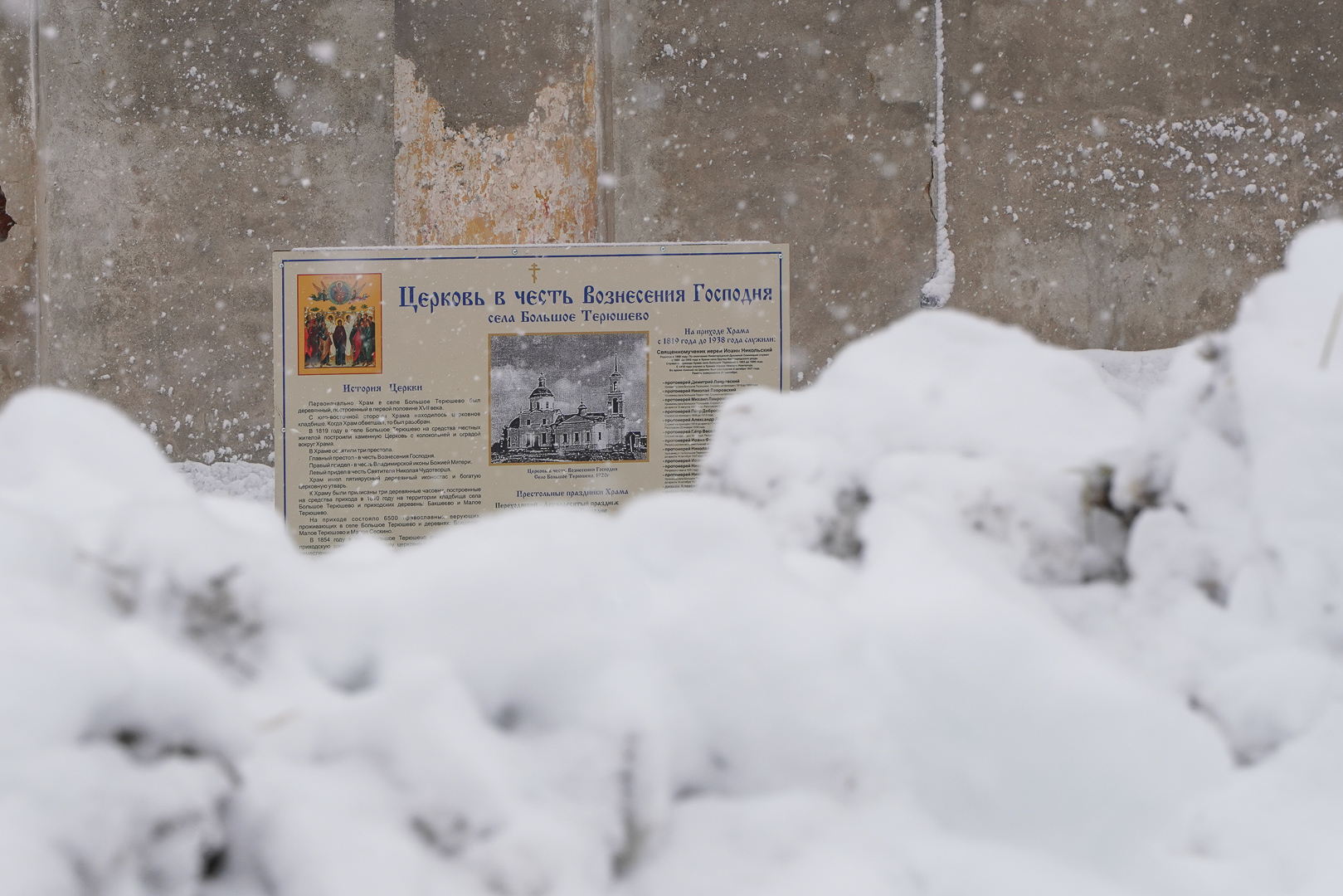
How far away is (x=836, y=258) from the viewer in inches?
118

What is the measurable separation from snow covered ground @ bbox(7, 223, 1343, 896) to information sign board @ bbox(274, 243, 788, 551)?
1702 mm

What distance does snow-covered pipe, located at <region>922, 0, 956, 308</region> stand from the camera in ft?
9.82

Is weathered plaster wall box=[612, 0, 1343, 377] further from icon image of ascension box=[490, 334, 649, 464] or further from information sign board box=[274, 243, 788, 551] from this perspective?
icon image of ascension box=[490, 334, 649, 464]

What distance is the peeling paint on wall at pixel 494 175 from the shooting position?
306 centimetres

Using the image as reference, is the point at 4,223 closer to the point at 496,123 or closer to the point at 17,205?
the point at 17,205

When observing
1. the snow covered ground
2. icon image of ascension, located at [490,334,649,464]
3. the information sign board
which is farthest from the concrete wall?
the snow covered ground

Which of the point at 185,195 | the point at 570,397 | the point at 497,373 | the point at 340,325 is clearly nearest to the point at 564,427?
the point at 570,397

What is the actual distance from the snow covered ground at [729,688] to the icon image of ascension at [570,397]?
171 cm

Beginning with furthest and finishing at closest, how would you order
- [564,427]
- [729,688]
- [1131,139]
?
[1131,139], [564,427], [729,688]

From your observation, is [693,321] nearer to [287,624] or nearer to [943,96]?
[943,96]

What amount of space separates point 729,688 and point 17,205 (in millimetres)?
3718

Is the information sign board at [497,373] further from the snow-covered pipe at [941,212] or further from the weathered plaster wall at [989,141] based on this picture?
the snow-covered pipe at [941,212]

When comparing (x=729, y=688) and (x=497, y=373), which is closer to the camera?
(x=729, y=688)

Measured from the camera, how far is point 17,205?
309 centimetres
